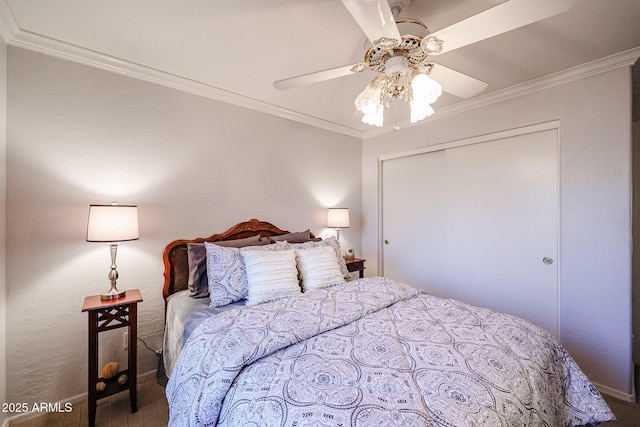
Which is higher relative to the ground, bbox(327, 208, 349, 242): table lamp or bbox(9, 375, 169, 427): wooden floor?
bbox(327, 208, 349, 242): table lamp

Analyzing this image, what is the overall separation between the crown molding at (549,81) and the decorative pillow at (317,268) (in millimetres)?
2061

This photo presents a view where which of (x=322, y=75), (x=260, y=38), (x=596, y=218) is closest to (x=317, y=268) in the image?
(x=322, y=75)

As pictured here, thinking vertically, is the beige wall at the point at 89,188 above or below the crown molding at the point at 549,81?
below

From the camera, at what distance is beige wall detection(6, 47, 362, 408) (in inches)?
68.4

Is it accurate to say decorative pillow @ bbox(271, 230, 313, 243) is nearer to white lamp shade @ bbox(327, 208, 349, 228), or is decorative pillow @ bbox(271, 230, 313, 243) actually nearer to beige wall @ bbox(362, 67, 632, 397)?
white lamp shade @ bbox(327, 208, 349, 228)

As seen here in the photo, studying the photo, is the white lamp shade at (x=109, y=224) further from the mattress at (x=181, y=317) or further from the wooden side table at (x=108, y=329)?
the mattress at (x=181, y=317)

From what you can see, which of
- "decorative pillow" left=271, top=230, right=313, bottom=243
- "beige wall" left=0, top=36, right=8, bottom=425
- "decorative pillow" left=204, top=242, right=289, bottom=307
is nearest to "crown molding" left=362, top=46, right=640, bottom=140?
"decorative pillow" left=271, top=230, right=313, bottom=243

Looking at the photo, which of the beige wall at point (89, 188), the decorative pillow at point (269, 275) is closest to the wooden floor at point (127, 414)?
the beige wall at point (89, 188)

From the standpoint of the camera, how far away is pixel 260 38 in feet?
5.85

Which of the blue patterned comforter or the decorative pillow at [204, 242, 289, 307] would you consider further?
the decorative pillow at [204, 242, 289, 307]

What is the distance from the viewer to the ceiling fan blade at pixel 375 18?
101 centimetres

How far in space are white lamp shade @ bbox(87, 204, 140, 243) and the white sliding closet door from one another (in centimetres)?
289

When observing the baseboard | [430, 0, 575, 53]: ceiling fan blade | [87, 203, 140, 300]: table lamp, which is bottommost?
the baseboard

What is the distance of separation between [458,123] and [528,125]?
63 centimetres
